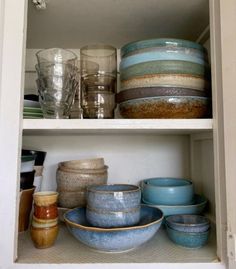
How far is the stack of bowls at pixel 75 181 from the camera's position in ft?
2.24

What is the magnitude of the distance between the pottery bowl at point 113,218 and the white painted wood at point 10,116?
0.16 meters

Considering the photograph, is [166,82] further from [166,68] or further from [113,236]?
[113,236]

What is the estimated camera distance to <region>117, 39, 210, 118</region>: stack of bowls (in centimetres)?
54

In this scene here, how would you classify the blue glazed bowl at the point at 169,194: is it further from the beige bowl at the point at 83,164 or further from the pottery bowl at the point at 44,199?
the pottery bowl at the point at 44,199

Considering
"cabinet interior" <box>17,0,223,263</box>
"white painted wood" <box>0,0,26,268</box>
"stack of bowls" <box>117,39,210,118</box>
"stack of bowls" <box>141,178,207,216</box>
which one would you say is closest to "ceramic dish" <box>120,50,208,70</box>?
"stack of bowls" <box>117,39,210,118</box>

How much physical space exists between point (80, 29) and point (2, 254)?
617 mm

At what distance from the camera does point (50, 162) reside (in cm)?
85

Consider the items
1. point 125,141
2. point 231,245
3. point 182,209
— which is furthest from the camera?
point 125,141

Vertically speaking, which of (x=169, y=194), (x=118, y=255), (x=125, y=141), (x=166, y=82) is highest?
(x=166, y=82)

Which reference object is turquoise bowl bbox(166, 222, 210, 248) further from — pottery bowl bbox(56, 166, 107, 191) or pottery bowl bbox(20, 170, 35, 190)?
pottery bowl bbox(20, 170, 35, 190)

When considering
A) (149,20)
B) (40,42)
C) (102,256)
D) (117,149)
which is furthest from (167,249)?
(40,42)

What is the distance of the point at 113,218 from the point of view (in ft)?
1.69

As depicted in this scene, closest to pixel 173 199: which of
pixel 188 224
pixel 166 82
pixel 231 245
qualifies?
pixel 188 224

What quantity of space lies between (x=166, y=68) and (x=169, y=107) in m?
0.09
